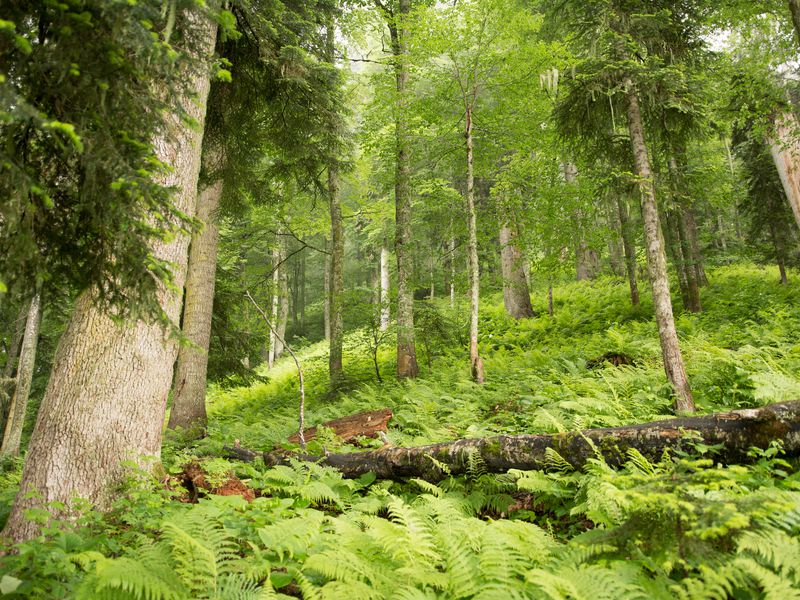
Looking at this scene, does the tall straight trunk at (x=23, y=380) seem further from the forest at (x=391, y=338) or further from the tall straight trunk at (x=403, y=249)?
the tall straight trunk at (x=403, y=249)

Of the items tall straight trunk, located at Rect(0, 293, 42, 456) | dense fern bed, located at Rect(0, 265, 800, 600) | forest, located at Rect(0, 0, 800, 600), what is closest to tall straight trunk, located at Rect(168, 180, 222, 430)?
forest, located at Rect(0, 0, 800, 600)

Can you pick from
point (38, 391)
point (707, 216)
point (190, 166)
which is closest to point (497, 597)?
point (190, 166)

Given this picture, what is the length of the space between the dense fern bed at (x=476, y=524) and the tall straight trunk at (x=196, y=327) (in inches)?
53.5

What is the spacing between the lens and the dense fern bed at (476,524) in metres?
2.34

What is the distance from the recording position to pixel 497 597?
7.48ft

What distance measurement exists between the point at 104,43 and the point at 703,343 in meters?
9.74

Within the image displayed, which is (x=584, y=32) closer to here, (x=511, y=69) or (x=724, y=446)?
(x=511, y=69)

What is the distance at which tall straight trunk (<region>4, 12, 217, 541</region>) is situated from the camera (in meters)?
3.76

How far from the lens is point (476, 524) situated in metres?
3.34

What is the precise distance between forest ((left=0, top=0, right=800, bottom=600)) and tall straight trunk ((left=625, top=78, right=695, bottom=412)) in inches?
1.8

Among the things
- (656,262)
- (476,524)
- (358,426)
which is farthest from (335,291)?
(476,524)

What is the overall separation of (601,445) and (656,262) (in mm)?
4499

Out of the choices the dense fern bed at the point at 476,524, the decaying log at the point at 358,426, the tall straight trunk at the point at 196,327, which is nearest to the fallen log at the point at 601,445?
the dense fern bed at the point at 476,524

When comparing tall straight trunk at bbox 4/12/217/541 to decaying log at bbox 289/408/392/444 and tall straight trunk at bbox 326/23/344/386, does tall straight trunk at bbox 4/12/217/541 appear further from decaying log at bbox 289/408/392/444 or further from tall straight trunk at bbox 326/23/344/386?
tall straight trunk at bbox 326/23/344/386
